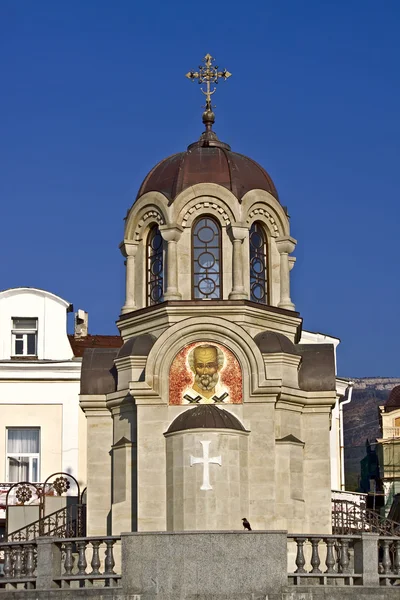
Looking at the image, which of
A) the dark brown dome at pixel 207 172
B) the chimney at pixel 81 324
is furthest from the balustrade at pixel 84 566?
the chimney at pixel 81 324

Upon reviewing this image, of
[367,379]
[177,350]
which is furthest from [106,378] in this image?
[367,379]

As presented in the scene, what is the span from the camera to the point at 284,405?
3466cm

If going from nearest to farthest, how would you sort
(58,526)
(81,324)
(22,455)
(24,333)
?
(58,526) → (22,455) → (24,333) → (81,324)

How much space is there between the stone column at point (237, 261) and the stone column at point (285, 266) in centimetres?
133

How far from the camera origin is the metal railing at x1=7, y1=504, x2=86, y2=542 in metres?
36.8

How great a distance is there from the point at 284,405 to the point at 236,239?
4.33m

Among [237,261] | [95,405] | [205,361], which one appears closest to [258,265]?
[237,261]

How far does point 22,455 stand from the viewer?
159ft

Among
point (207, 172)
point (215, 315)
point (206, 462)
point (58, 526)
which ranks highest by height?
point (207, 172)

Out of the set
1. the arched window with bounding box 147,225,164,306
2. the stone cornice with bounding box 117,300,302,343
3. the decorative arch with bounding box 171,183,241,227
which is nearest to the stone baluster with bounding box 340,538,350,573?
the stone cornice with bounding box 117,300,302,343

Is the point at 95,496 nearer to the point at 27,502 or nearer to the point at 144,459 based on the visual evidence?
the point at 144,459

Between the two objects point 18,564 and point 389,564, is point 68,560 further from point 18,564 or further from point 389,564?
point 389,564

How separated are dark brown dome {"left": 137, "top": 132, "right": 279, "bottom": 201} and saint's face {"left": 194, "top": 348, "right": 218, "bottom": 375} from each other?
4.15m

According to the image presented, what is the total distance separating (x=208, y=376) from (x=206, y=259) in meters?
3.25
